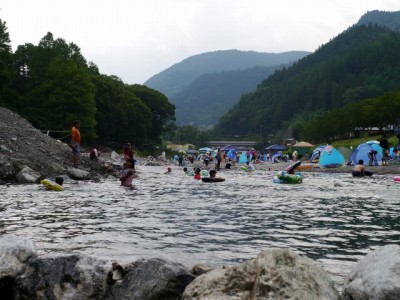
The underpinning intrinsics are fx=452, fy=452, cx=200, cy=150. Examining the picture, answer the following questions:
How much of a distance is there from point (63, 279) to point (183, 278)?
1888 mm

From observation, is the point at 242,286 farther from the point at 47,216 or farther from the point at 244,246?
the point at 47,216

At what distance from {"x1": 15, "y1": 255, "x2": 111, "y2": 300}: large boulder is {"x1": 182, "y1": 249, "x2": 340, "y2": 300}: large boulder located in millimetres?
1617

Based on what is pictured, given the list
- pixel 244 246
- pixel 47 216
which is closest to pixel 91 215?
pixel 47 216

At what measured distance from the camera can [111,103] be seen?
104188 mm

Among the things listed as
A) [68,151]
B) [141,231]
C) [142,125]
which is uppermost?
[142,125]

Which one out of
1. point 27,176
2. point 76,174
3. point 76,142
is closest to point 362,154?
point 76,142

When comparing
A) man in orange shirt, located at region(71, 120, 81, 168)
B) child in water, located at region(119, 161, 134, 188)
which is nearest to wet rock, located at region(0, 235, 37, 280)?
child in water, located at region(119, 161, 134, 188)

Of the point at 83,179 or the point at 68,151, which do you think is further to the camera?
the point at 68,151

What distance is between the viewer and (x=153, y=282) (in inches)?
266

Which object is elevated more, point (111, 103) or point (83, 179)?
point (111, 103)

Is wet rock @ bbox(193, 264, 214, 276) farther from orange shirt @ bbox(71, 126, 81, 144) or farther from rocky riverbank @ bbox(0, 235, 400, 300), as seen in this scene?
orange shirt @ bbox(71, 126, 81, 144)

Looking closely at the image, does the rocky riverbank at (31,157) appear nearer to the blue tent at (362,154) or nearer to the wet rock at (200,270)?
the wet rock at (200,270)

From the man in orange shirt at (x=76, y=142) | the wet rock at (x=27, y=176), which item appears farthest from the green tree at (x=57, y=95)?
the wet rock at (x=27, y=176)

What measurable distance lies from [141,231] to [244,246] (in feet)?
10.8
